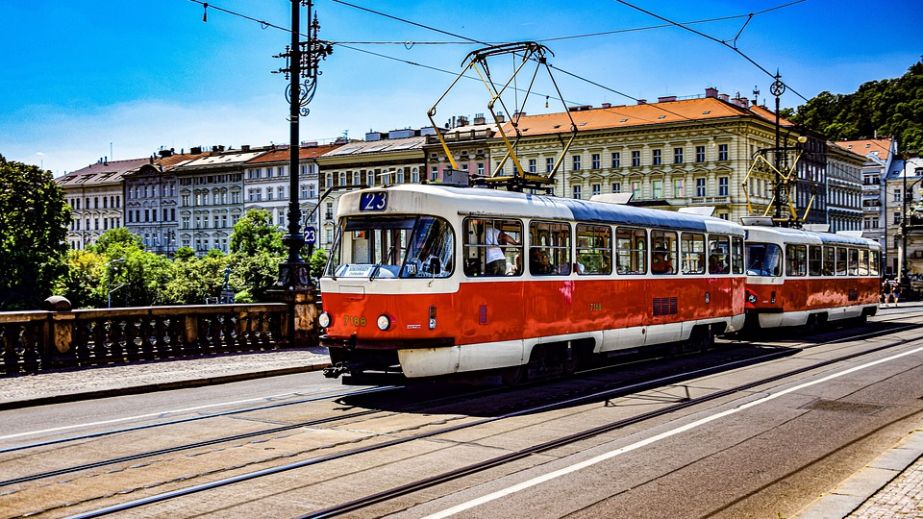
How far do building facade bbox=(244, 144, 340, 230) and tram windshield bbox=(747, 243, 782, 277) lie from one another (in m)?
91.3

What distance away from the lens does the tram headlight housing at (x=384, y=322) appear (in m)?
12.7

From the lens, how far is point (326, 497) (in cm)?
765

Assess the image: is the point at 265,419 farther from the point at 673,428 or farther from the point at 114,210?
the point at 114,210

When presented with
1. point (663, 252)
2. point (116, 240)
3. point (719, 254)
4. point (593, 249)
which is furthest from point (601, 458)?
point (116, 240)

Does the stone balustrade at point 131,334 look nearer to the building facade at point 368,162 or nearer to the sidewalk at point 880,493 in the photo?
the sidewalk at point 880,493

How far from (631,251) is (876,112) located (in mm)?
125681

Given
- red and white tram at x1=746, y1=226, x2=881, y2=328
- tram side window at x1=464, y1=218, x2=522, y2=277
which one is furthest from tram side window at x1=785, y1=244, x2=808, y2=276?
tram side window at x1=464, y1=218, x2=522, y2=277

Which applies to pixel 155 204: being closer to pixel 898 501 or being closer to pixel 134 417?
pixel 134 417

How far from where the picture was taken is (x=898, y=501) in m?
7.41

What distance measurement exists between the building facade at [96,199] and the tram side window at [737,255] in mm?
123425

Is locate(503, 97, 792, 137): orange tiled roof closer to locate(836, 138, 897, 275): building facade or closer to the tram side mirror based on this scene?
locate(836, 138, 897, 275): building facade

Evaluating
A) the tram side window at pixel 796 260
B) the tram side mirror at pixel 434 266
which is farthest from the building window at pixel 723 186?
the tram side mirror at pixel 434 266

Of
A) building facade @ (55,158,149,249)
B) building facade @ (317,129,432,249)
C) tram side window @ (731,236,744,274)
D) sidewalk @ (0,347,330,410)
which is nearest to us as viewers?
sidewalk @ (0,347,330,410)

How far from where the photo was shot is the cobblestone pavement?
703 centimetres
